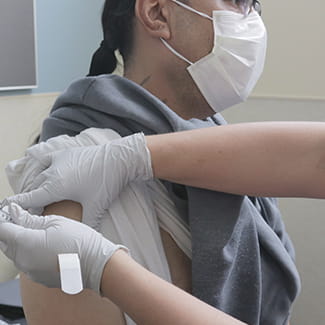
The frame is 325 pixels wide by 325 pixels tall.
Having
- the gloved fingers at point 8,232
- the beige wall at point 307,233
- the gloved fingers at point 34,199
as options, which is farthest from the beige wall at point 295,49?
the gloved fingers at point 8,232

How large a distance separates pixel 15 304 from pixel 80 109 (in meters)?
1.25

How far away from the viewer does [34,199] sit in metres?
0.93

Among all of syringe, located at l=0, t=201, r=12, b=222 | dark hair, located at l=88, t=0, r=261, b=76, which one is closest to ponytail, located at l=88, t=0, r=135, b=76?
dark hair, located at l=88, t=0, r=261, b=76

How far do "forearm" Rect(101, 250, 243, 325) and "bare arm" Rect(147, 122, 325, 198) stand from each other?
210 mm

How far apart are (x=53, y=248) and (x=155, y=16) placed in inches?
24.1

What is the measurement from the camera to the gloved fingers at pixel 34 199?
917 millimetres

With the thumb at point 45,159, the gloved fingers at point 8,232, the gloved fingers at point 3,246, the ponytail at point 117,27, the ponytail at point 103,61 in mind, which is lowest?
the gloved fingers at point 3,246

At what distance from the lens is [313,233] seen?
276cm

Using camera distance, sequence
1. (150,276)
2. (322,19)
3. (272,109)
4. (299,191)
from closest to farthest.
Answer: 1. (150,276)
2. (299,191)
3. (322,19)
4. (272,109)

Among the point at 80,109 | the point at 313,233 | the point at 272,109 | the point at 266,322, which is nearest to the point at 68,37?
the point at 272,109

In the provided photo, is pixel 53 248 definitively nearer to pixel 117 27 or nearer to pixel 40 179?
pixel 40 179

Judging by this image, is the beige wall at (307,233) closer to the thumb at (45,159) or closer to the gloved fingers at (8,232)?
the thumb at (45,159)

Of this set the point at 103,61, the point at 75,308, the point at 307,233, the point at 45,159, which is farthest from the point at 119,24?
the point at 307,233

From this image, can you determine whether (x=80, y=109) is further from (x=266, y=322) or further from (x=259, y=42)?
(x=266, y=322)
